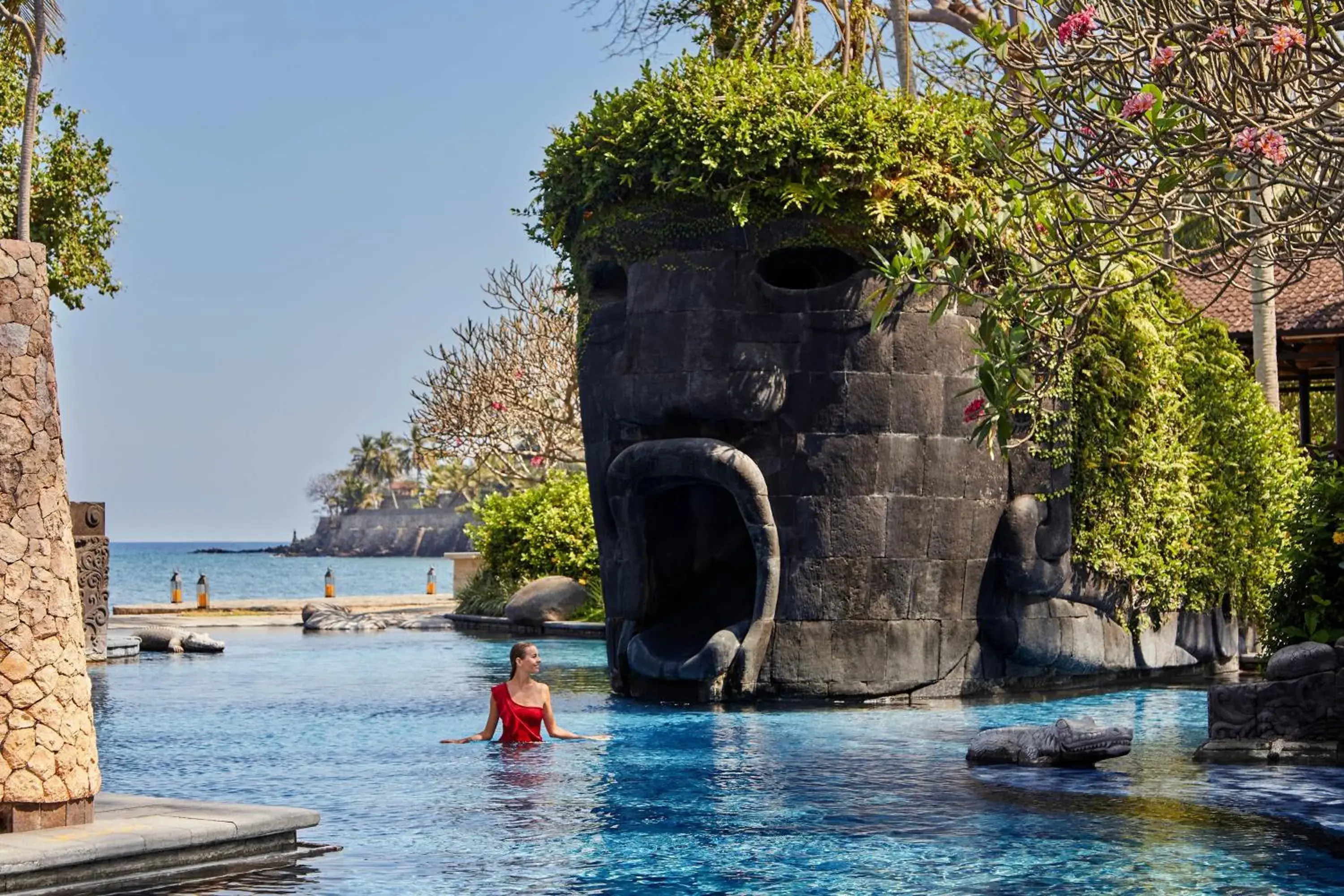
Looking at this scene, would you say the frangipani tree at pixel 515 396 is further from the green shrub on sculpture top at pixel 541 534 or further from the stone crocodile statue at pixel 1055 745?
the stone crocodile statue at pixel 1055 745

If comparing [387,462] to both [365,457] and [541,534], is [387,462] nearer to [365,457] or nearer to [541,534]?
[365,457]

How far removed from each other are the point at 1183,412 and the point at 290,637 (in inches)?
524

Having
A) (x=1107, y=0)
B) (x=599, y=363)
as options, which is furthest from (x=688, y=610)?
(x=1107, y=0)

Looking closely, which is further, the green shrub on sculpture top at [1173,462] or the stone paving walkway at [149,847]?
the green shrub on sculpture top at [1173,462]

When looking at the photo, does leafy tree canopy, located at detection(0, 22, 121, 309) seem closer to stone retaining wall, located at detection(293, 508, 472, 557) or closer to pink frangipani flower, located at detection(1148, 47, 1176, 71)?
pink frangipani flower, located at detection(1148, 47, 1176, 71)

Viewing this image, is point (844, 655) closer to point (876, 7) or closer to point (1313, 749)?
point (1313, 749)

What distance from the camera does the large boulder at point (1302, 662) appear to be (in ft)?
35.6

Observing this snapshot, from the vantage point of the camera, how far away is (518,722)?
1207 centimetres

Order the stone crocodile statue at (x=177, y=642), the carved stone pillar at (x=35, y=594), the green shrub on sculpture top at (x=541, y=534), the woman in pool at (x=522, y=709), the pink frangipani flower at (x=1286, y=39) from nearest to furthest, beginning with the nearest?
the carved stone pillar at (x=35, y=594)
the pink frangipani flower at (x=1286, y=39)
the woman in pool at (x=522, y=709)
the stone crocodile statue at (x=177, y=642)
the green shrub on sculpture top at (x=541, y=534)

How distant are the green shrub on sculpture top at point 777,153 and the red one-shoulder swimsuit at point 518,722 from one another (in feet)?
13.8

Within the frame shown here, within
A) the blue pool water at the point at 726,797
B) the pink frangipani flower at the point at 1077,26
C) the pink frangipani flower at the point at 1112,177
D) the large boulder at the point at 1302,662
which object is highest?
the pink frangipani flower at the point at 1077,26

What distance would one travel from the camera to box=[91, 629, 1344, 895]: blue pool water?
7.59 metres

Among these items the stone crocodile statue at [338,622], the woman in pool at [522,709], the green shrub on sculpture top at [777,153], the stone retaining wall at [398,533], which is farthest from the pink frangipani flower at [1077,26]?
the stone retaining wall at [398,533]

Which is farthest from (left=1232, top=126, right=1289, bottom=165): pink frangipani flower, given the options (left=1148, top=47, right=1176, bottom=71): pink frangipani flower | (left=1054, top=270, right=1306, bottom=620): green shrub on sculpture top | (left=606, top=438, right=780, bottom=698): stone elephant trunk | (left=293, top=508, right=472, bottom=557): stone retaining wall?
(left=293, top=508, right=472, bottom=557): stone retaining wall
